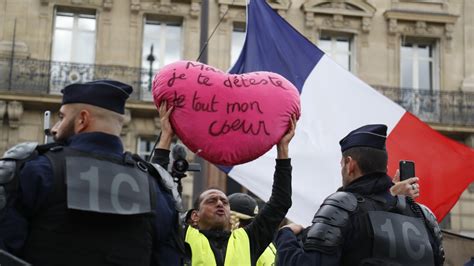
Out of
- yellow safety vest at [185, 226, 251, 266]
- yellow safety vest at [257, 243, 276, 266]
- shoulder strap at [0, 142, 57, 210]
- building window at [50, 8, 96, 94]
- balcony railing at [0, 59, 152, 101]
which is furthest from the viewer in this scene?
building window at [50, 8, 96, 94]

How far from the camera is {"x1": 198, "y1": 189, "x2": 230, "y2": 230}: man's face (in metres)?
4.40

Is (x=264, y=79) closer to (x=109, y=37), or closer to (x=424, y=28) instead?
(x=109, y=37)

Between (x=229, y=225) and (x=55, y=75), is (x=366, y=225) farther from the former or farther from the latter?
(x=55, y=75)

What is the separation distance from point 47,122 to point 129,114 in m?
12.8

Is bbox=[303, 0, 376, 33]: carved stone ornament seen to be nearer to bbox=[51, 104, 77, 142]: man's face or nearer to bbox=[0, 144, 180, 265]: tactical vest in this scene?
bbox=[51, 104, 77, 142]: man's face

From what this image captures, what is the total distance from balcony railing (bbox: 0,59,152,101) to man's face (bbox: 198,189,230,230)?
1303cm

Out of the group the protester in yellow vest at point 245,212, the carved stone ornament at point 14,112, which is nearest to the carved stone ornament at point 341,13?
the carved stone ornament at point 14,112

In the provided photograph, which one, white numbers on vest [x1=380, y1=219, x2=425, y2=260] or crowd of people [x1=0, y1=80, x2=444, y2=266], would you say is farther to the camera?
white numbers on vest [x1=380, y1=219, x2=425, y2=260]

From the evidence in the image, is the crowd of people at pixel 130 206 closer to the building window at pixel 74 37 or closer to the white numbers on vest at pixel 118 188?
the white numbers on vest at pixel 118 188

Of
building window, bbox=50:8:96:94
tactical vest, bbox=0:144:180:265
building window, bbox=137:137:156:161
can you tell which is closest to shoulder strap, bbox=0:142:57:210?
tactical vest, bbox=0:144:180:265

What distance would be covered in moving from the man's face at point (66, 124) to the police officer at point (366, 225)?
118 cm

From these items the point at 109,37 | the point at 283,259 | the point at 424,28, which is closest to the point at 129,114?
the point at 109,37

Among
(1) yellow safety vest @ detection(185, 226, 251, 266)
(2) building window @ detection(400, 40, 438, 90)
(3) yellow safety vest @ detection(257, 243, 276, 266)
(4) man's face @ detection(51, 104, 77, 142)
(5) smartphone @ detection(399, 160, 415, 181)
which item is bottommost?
(3) yellow safety vest @ detection(257, 243, 276, 266)

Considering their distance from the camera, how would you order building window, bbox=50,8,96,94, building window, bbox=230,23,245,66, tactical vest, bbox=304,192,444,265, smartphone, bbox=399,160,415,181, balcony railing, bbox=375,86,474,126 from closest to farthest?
tactical vest, bbox=304,192,444,265, smartphone, bbox=399,160,415,181, building window, bbox=50,8,96,94, building window, bbox=230,23,245,66, balcony railing, bbox=375,86,474,126
